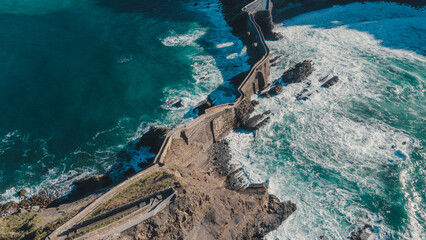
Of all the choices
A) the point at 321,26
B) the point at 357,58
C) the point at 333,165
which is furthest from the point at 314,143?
the point at 321,26

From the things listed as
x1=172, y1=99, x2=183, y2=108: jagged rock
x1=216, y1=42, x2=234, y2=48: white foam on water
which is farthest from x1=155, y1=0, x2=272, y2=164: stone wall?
x1=172, y1=99, x2=183, y2=108: jagged rock

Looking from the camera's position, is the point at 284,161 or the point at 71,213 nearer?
the point at 71,213

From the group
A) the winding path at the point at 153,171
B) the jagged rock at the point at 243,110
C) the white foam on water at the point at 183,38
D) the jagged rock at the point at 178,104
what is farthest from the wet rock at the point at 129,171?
the white foam on water at the point at 183,38

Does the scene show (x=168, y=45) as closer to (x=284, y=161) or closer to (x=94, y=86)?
(x=94, y=86)

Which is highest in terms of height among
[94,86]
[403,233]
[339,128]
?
[94,86]

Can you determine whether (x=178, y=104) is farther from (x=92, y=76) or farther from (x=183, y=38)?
(x=183, y=38)

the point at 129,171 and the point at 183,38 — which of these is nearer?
the point at 129,171

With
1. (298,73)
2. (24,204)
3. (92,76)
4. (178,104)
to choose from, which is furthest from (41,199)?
(298,73)
